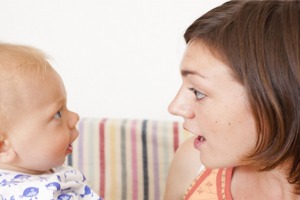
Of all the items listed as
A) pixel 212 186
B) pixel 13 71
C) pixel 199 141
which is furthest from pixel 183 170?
pixel 13 71

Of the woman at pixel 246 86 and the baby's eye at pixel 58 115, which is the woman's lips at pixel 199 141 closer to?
the woman at pixel 246 86

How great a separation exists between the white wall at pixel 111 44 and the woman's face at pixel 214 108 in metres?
0.83

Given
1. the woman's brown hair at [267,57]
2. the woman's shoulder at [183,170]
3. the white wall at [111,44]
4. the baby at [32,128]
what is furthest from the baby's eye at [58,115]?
the white wall at [111,44]

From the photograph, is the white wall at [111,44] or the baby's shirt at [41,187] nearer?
the baby's shirt at [41,187]

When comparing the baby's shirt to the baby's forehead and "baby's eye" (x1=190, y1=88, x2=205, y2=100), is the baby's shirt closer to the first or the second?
the baby's forehead

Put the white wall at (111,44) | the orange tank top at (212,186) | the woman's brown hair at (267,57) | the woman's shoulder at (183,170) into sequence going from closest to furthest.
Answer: the woman's brown hair at (267,57)
the orange tank top at (212,186)
the woman's shoulder at (183,170)
the white wall at (111,44)

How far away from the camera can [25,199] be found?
1.05 meters

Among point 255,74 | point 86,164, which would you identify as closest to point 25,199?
point 255,74

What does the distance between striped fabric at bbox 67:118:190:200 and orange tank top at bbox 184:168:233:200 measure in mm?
452

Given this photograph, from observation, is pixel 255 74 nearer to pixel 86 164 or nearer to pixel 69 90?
pixel 86 164

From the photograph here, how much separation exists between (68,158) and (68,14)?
581mm

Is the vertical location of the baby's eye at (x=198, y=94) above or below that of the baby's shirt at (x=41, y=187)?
above

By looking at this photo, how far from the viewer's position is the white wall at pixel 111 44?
1979 mm

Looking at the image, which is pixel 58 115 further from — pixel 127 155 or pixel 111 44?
pixel 111 44
